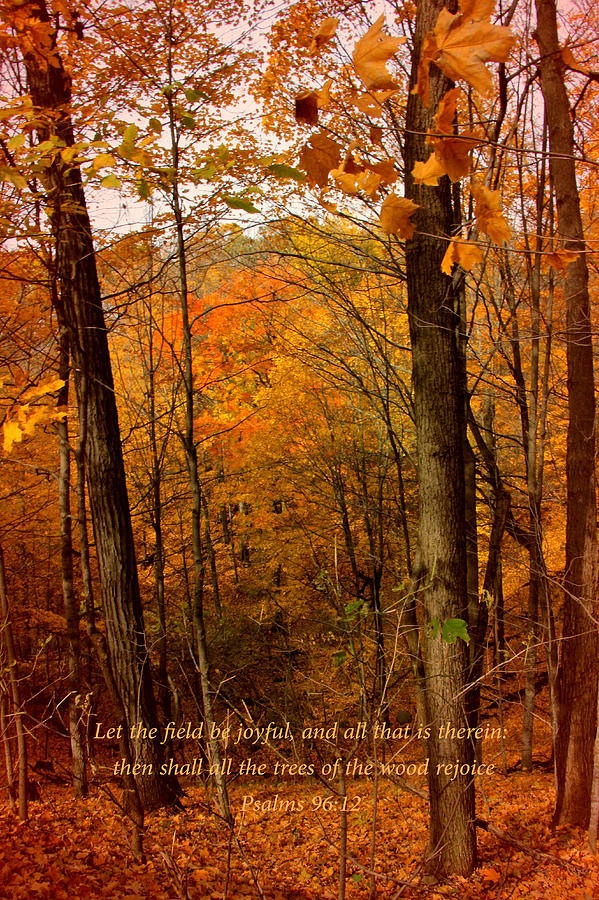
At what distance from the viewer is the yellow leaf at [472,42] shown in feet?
2.60

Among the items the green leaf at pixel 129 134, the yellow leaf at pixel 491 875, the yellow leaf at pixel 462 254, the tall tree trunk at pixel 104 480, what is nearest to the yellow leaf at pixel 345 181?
the yellow leaf at pixel 462 254

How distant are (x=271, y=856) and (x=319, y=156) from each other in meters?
4.93

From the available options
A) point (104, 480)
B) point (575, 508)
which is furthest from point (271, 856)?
point (575, 508)

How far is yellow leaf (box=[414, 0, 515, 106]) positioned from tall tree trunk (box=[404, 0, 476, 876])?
7.02ft

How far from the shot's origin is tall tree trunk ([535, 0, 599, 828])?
3984 mm

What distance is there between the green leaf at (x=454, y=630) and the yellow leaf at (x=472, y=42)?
1785 millimetres

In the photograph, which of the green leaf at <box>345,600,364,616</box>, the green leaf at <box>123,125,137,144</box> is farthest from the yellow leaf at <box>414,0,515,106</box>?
the green leaf at <box>345,600,364,616</box>

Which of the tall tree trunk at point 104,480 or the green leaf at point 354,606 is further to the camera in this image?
the tall tree trunk at point 104,480

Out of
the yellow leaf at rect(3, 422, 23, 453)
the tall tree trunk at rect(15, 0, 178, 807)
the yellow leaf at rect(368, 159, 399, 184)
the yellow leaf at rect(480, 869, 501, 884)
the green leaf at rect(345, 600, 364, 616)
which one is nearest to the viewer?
the yellow leaf at rect(368, 159, 399, 184)

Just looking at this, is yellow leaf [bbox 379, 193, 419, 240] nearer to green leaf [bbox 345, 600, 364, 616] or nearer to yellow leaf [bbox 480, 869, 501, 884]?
green leaf [bbox 345, 600, 364, 616]

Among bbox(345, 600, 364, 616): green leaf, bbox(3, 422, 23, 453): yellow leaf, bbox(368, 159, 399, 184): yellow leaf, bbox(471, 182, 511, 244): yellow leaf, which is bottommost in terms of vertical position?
bbox(345, 600, 364, 616): green leaf

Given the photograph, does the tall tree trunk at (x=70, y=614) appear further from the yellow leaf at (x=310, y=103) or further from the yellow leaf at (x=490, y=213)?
the yellow leaf at (x=490, y=213)

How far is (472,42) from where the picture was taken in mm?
805

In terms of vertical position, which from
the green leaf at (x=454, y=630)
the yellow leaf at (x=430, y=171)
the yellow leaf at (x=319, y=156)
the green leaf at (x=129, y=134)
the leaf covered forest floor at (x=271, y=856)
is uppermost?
the green leaf at (x=129, y=134)
